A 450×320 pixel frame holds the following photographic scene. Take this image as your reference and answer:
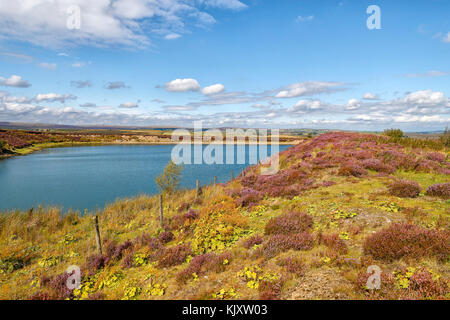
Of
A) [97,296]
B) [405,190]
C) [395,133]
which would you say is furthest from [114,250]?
[395,133]

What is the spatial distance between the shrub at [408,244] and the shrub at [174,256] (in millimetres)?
6603

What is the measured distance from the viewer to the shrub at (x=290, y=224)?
9070 mm

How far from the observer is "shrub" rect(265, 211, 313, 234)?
9.07 m

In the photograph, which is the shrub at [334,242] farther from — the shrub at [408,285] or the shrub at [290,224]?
the shrub at [408,285]

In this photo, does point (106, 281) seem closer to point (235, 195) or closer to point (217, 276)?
point (217, 276)

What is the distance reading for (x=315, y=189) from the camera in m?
14.9

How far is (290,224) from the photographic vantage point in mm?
9227

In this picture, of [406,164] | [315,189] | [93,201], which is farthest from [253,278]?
[93,201]

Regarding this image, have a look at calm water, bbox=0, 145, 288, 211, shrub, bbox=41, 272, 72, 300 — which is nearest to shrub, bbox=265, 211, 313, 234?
shrub, bbox=41, 272, 72, 300

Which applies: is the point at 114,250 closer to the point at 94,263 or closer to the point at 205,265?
the point at 94,263

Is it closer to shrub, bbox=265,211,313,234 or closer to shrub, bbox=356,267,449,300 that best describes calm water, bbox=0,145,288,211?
shrub, bbox=265,211,313,234

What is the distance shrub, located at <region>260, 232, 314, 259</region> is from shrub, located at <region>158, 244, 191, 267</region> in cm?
329

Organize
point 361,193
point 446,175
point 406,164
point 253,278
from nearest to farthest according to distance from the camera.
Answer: point 253,278
point 361,193
point 446,175
point 406,164
